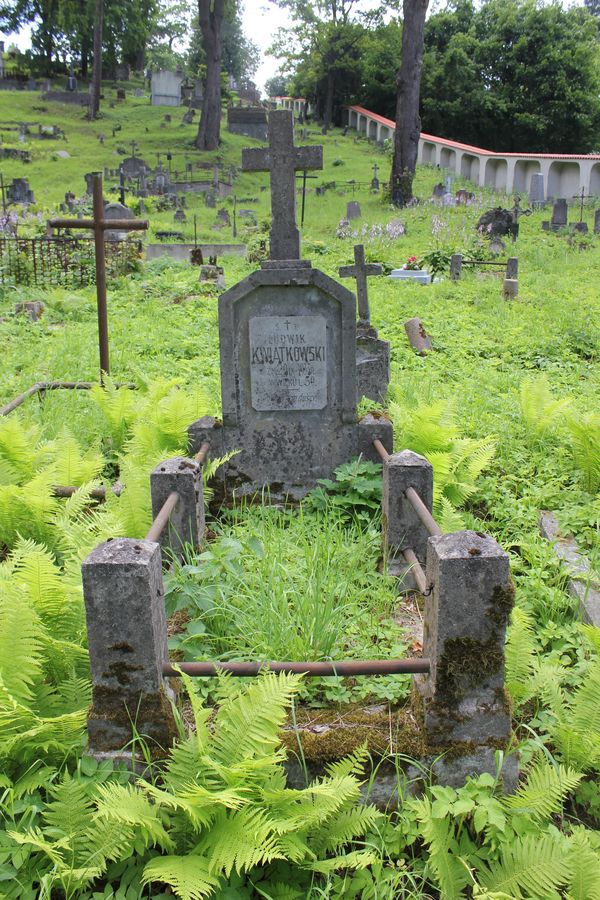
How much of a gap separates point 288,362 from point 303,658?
2.28 metres

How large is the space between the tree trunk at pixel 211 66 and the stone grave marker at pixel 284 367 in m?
32.8

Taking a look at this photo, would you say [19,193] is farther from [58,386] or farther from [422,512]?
[422,512]

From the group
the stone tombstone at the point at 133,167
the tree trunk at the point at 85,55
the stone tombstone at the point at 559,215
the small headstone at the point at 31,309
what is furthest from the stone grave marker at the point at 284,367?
the tree trunk at the point at 85,55

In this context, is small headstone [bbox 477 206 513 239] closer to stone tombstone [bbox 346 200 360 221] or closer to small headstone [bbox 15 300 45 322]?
stone tombstone [bbox 346 200 360 221]

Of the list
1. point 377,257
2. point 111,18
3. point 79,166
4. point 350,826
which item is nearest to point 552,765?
point 350,826

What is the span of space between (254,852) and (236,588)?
1.40 meters

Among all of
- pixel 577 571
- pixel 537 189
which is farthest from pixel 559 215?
pixel 577 571

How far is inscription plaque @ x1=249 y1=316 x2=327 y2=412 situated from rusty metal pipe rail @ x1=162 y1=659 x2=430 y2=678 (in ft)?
8.07

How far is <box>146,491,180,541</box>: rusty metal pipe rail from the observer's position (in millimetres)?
3211

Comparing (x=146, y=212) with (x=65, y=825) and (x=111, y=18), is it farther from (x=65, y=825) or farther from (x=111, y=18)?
(x=111, y=18)

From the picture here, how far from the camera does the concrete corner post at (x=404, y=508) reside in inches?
152

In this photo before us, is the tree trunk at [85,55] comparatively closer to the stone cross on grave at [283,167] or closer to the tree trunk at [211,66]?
the tree trunk at [211,66]

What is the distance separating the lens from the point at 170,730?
258cm

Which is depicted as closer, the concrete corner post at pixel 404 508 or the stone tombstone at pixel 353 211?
the concrete corner post at pixel 404 508
